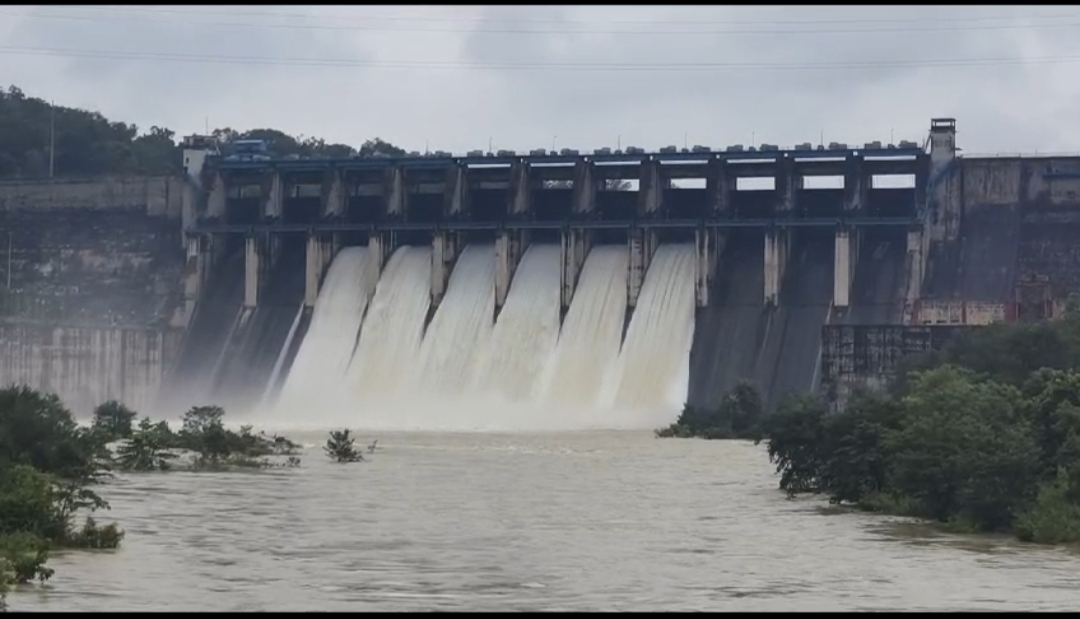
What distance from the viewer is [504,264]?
77.4 meters

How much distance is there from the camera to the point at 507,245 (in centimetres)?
7750

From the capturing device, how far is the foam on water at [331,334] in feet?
255

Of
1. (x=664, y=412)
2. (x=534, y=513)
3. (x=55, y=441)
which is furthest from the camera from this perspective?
(x=664, y=412)

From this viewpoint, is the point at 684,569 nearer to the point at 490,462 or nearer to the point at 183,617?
the point at 183,617

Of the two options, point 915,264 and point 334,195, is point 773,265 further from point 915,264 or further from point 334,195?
point 334,195

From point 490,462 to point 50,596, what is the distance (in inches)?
1115

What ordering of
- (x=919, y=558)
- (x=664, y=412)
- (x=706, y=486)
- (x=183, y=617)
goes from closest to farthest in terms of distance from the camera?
(x=183, y=617), (x=919, y=558), (x=706, y=486), (x=664, y=412)

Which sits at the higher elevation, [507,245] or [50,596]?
[507,245]

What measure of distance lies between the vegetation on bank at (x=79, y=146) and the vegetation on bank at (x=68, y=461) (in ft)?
136

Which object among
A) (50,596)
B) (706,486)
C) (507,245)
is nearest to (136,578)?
(50,596)

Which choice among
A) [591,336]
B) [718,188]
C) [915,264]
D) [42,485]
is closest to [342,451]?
[42,485]

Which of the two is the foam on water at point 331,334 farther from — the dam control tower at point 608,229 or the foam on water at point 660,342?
the foam on water at point 660,342

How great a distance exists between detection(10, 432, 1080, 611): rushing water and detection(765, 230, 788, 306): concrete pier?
2623 centimetres

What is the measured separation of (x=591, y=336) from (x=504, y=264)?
4584mm
